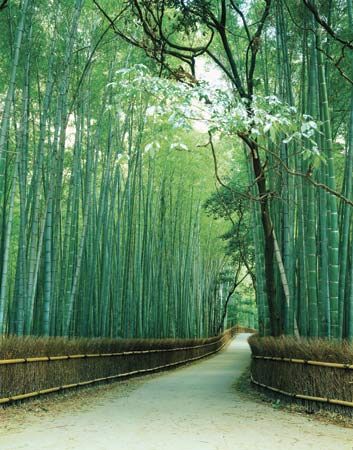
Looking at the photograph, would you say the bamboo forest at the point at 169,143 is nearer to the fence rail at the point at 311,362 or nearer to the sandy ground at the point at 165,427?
the fence rail at the point at 311,362

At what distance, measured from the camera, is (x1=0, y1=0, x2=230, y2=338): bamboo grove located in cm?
600

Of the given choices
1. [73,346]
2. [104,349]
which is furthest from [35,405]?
[104,349]

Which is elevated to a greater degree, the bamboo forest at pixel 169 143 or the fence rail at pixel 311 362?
the bamboo forest at pixel 169 143

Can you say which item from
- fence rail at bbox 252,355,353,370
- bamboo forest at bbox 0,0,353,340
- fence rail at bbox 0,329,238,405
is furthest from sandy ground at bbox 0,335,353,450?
bamboo forest at bbox 0,0,353,340

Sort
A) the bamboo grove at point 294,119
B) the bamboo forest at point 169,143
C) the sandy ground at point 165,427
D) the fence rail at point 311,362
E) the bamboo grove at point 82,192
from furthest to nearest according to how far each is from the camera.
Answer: the bamboo grove at point 82,192 < the bamboo grove at point 294,119 < the fence rail at point 311,362 < the bamboo forest at point 169,143 < the sandy ground at point 165,427

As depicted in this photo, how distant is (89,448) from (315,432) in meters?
1.63

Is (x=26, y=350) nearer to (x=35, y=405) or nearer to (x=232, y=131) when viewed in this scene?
(x=35, y=405)

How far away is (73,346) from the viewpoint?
20.0 ft

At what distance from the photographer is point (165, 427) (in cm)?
407

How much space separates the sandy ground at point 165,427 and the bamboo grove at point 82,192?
1168 millimetres

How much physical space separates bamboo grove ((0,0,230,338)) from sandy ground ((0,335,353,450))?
1.17 meters

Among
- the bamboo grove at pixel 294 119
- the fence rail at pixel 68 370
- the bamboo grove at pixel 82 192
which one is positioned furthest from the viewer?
the bamboo grove at pixel 82 192

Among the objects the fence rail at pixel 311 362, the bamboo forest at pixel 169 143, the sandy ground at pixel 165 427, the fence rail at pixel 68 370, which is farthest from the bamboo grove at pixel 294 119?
the fence rail at pixel 68 370

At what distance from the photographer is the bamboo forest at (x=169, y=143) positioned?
3701 mm
